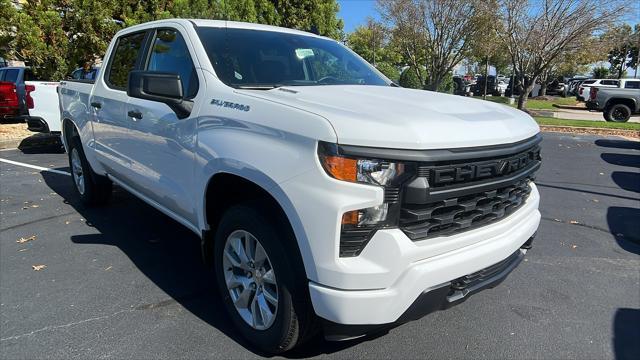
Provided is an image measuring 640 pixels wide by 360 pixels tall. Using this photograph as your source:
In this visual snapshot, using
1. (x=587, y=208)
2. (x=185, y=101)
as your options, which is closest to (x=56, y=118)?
(x=185, y=101)

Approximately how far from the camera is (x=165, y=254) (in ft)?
13.7

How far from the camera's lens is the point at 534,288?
359 centimetres

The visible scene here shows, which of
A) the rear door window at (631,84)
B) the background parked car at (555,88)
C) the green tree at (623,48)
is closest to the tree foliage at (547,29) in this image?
the green tree at (623,48)

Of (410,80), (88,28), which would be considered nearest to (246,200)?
(88,28)

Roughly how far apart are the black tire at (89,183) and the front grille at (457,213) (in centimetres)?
431

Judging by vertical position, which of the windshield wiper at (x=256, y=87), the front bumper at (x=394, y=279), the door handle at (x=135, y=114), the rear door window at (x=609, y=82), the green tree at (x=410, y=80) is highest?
the rear door window at (x=609, y=82)

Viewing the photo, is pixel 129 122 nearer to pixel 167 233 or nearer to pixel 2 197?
pixel 167 233

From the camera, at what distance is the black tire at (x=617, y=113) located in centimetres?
1777

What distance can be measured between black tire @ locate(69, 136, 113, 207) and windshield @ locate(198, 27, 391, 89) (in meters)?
2.86

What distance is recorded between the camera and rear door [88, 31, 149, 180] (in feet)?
12.9

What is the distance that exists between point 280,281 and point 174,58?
2021 mm

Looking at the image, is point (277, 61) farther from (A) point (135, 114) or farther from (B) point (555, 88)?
(B) point (555, 88)

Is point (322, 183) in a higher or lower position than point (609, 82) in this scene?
lower

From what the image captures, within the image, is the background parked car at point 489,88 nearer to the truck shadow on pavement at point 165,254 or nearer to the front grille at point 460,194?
the truck shadow on pavement at point 165,254
